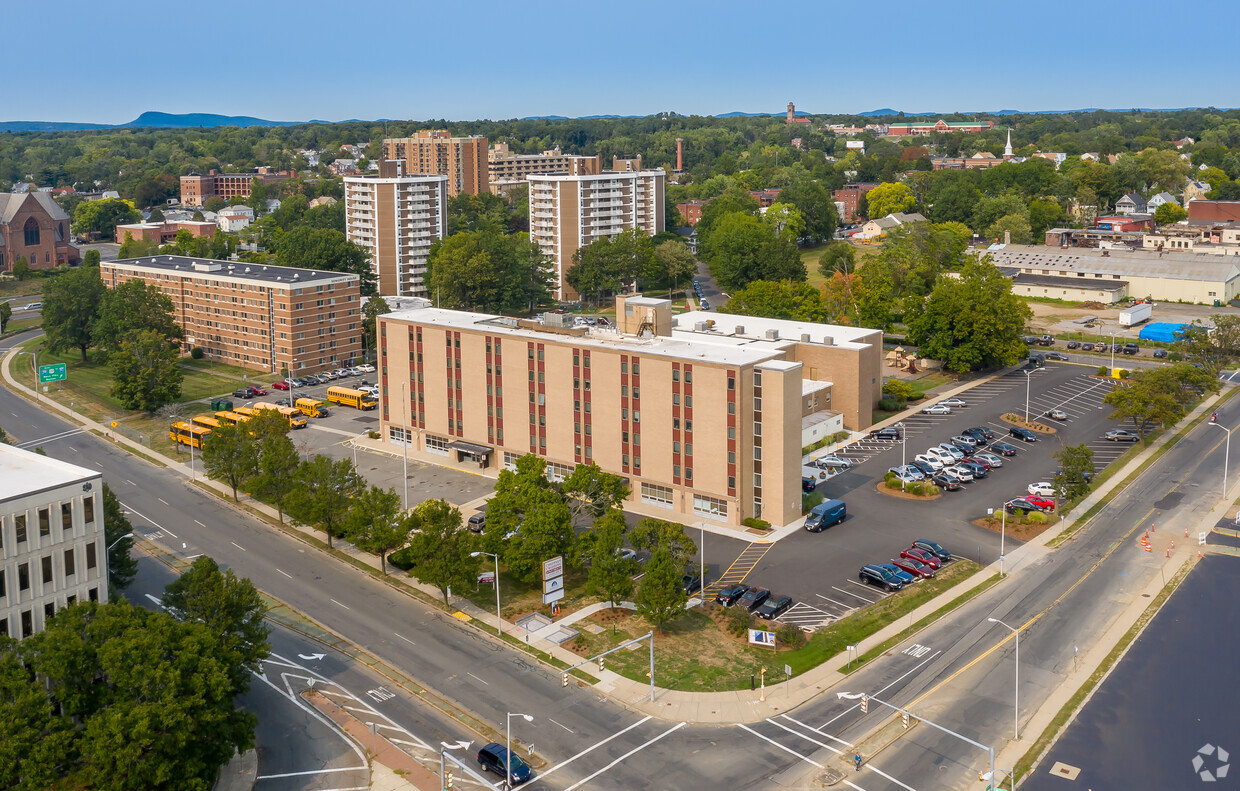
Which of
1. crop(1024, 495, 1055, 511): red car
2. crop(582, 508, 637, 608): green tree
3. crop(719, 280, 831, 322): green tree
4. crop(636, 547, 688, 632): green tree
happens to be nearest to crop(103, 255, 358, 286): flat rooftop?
crop(719, 280, 831, 322): green tree

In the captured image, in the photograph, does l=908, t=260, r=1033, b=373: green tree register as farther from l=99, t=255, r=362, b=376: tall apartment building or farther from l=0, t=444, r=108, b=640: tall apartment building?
l=0, t=444, r=108, b=640: tall apartment building

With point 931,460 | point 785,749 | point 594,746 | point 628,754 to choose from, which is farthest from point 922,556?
point 594,746

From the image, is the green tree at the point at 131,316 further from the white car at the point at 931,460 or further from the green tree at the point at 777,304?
the white car at the point at 931,460

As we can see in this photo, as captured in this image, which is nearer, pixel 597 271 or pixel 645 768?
Answer: pixel 645 768

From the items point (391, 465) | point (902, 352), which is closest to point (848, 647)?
point (391, 465)

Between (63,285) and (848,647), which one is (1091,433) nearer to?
(848,647)

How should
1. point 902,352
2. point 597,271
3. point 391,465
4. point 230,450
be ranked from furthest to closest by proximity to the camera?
point 597,271
point 902,352
point 391,465
point 230,450

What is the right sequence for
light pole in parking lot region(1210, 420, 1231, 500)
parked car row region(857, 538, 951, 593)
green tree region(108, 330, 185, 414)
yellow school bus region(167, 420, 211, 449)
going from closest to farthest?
parked car row region(857, 538, 951, 593)
light pole in parking lot region(1210, 420, 1231, 500)
yellow school bus region(167, 420, 211, 449)
green tree region(108, 330, 185, 414)
